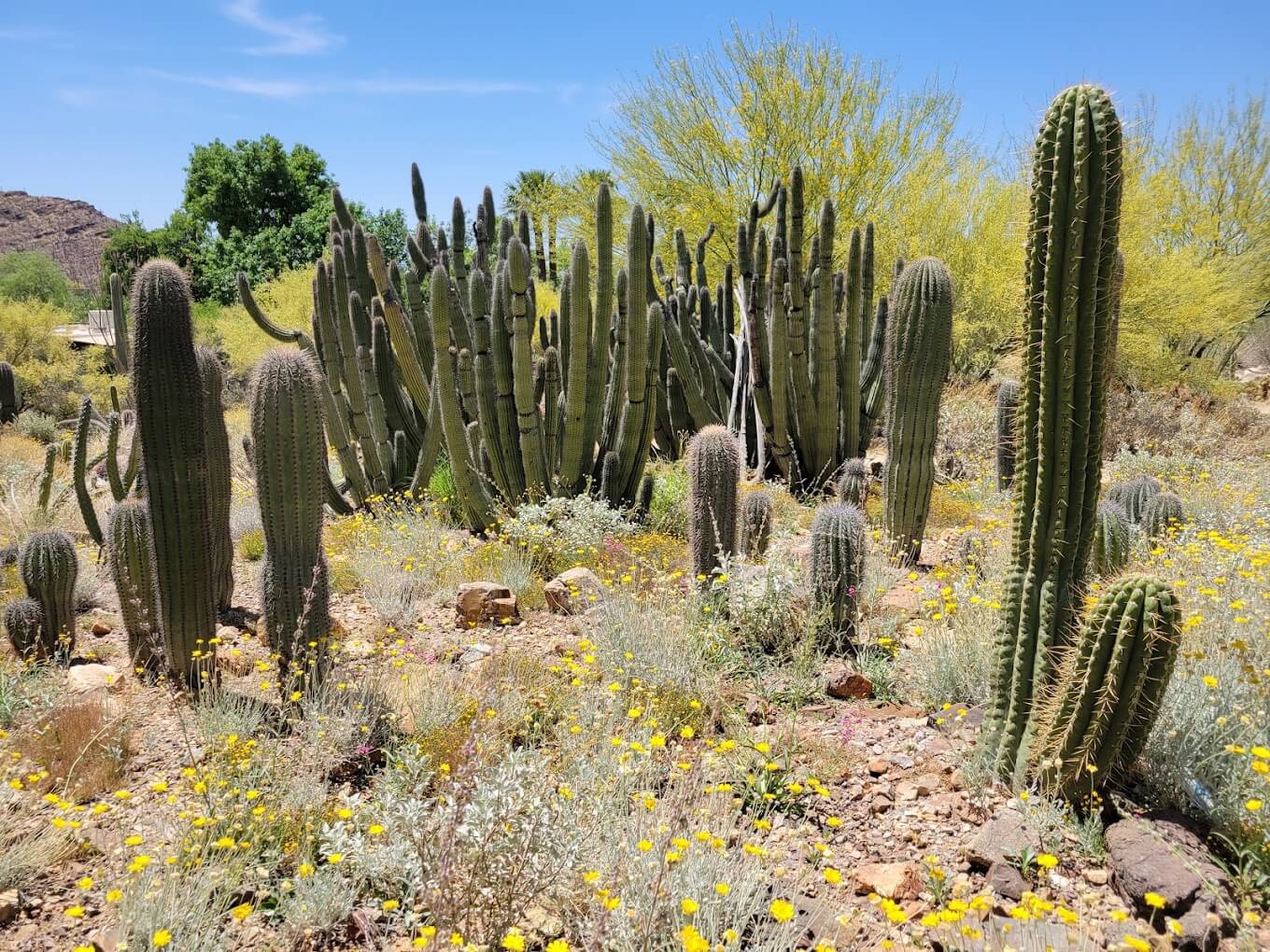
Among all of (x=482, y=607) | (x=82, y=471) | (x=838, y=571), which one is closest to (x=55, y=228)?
(x=82, y=471)

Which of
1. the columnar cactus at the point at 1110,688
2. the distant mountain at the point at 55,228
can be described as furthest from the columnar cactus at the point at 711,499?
the distant mountain at the point at 55,228

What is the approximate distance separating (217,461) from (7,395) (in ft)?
56.5

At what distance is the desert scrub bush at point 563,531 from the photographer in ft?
21.8

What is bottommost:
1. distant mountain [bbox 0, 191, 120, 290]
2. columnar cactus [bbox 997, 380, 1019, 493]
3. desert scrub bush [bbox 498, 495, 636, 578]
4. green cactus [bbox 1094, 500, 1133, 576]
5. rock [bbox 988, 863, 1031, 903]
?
rock [bbox 988, 863, 1031, 903]

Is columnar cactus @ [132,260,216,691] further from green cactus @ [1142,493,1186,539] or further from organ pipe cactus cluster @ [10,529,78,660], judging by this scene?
A: green cactus @ [1142,493,1186,539]

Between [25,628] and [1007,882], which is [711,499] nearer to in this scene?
[1007,882]

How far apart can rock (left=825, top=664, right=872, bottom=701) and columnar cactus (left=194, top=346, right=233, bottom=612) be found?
355 centimetres

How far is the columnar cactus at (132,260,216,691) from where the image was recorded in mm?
4262

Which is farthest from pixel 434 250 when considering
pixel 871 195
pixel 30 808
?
pixel 871 195

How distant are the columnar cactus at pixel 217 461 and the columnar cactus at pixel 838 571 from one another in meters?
3.51

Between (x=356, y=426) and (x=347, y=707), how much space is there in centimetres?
541

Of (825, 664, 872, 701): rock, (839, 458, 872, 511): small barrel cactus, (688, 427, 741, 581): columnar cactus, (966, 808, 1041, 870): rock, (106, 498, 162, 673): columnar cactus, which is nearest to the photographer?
(966, 808, 1041, 870): rock

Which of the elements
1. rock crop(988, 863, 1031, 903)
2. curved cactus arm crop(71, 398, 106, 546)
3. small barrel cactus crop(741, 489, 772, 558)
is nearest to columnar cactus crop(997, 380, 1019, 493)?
small barrel cactus crop(741, 489, 772, 558)

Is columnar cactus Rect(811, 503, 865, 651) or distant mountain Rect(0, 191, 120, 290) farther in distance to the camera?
distant mountain Rect(0, 191, 120, 290)
